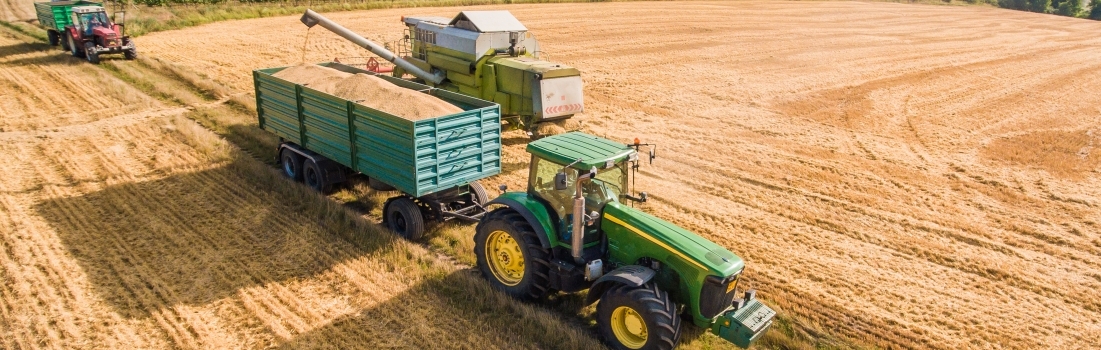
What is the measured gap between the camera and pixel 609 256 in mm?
8188

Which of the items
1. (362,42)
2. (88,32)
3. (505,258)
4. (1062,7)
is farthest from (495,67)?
(1062,7)

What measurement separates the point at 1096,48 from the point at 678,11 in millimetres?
18934

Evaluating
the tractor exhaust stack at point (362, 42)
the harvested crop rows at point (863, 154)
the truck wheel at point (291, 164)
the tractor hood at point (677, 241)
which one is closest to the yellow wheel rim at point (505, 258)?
the tractor hood at point (677, 241)

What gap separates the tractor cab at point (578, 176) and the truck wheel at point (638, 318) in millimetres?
891

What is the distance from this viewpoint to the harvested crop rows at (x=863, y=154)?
31.0 feet

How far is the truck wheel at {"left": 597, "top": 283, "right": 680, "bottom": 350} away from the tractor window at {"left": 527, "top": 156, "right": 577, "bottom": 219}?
107 cm

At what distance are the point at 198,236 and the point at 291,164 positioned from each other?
2628mm

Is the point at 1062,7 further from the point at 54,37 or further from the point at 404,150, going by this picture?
the point at 54,37

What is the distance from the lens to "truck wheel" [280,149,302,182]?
489 inches

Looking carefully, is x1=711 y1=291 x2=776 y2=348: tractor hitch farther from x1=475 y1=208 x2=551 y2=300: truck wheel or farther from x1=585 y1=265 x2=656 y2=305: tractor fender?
x1=475 y1=208 x2=551 y2=300: truck wheel

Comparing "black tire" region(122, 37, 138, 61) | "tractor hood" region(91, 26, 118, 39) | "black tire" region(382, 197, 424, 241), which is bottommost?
"black tire" region(382, 197, 424, 241)

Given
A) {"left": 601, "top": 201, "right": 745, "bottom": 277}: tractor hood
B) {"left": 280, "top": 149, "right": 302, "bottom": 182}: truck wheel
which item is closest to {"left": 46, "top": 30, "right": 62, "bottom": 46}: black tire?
{"left": 280, "top": 149, "right": 302, "bottom": 182}: truck wheel

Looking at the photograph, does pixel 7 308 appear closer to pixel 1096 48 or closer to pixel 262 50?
pixel 262 50

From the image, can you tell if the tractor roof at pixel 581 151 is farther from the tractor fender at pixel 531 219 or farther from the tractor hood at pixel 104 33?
the tractor hood at pixel 104 33
